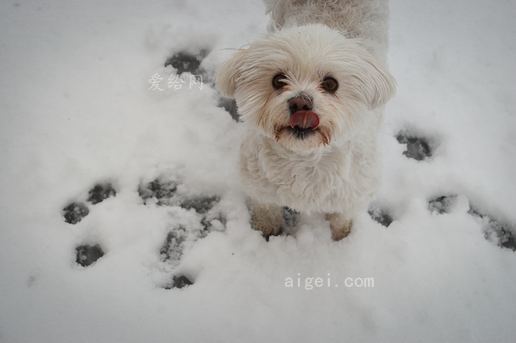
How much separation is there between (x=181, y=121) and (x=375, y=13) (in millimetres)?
1330

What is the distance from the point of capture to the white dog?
1434 millimetres

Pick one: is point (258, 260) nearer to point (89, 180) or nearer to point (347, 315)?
point (347, 315)

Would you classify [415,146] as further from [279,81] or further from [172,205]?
[172,205]

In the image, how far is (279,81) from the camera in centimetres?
149

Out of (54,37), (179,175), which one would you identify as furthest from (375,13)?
(54,37)

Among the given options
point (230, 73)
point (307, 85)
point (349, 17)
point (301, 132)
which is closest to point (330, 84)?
point (307, 85)

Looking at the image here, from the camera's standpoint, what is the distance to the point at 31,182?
2.36m

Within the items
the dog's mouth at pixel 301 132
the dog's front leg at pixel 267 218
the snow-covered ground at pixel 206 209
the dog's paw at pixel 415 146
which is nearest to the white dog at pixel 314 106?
the dog's mouth at pixel 301 132

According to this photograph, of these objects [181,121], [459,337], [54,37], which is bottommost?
[459,337]

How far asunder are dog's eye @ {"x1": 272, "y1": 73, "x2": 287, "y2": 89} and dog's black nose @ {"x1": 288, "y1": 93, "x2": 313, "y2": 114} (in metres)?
0.13

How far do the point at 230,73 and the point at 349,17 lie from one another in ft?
2.64

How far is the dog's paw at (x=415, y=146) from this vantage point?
8.36ft

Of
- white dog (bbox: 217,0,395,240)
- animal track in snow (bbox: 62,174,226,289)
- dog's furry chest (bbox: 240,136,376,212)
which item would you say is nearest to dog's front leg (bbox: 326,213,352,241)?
white dog (bbox: 217,0,395,240)

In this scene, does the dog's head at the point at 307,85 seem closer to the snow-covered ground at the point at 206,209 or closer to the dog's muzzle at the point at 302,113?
the dog's muzzle at the point at 302,113
